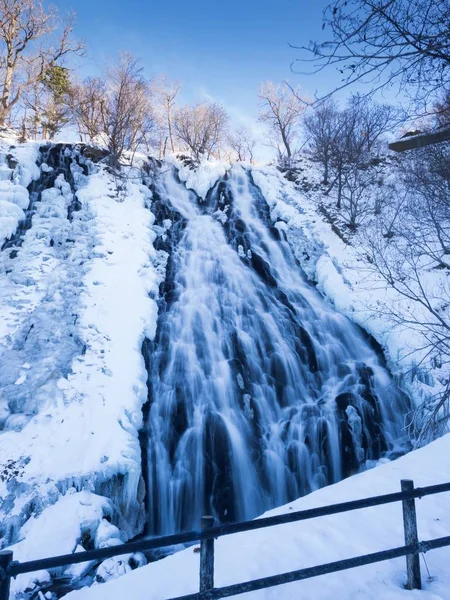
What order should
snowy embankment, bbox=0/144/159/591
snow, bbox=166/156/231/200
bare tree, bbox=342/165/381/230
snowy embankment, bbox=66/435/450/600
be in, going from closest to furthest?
snowy embankment, bbox=66/435/450/600 < snowy embankment, bbox=0/144/159/591 < bare tree, bbox=342/165/381/230 < snow, bbox=166/156/231/200

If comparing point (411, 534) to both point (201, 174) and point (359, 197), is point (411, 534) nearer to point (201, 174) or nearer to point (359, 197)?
point (359, 197)

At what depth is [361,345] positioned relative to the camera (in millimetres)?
9719

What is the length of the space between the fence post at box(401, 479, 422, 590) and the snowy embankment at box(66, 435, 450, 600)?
7 centimetres

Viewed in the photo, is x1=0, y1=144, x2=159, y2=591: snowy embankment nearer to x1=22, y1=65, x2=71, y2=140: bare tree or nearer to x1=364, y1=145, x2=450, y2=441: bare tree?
x1=364, y1=145, x2=450, y2=441: bare tree

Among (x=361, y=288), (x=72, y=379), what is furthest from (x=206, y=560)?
(x=361, y=288)

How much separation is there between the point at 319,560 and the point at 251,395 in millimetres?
4752

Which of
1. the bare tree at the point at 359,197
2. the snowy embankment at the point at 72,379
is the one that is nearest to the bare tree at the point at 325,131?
the bare tree at the point at 359,197

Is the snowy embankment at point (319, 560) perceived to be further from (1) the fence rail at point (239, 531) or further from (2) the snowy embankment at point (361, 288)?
(2) the snowy embankment at point (361, 288)

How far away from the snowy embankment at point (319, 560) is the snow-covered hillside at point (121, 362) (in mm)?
19

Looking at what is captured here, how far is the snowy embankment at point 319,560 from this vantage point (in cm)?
272

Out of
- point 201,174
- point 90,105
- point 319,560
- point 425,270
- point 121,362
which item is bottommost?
point 319,560

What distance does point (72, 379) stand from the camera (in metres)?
6.66

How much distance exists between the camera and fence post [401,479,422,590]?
2.56 metres

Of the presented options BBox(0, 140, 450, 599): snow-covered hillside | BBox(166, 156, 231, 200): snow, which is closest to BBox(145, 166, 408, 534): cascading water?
BBox(0, 140, 450, 599): snow-covered hillside
